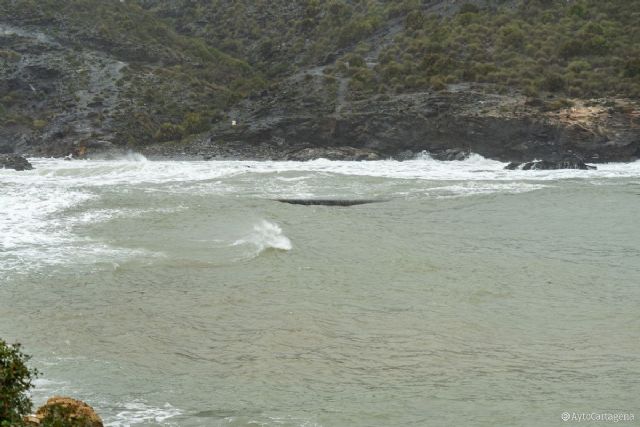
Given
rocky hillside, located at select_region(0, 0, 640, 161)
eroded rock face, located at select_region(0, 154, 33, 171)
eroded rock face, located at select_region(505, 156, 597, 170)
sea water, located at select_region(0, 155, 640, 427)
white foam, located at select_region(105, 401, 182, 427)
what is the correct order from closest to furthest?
1. white foam, located at select_region(105, 401, 182, 427)
2. sea water, located at select_region(0, 155, 640, 427)
3. eroded rock face, located at select_region(505, 156, 597, 170)
4. eroded rock face, located at select_region(0, 154, 33, 171)
5. rocky hillside, located at select_region(0, 0, 640, 161)

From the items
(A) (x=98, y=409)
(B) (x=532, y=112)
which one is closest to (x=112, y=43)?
(B) (x=532, y=112)

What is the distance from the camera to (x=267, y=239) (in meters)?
17.8

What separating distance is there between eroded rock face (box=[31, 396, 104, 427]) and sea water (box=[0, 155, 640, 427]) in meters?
1.32

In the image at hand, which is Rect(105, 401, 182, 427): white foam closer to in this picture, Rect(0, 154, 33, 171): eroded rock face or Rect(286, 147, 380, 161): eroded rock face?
Rect(0, 154, 33, 171): eroded rock face

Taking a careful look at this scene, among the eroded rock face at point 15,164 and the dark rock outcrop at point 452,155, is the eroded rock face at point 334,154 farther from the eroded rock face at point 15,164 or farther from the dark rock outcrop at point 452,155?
the eroded rock face at point 15,164

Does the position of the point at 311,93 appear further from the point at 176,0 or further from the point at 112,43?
the point at 176,0

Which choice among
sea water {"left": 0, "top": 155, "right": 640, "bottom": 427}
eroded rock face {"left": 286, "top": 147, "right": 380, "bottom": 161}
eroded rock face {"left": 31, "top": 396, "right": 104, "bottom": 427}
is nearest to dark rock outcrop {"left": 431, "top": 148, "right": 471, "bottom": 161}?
eroded rock face {"left": 286, "top": 147, "right": 380, "bottom": 161}

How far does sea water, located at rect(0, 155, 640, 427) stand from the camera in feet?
28.5

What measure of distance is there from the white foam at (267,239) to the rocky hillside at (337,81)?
67.4ft

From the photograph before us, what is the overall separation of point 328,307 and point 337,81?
3600 centimetres

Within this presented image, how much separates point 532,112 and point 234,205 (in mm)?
20161

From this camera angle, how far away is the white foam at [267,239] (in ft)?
55.7

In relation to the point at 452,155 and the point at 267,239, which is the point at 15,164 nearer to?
the point at 452,155

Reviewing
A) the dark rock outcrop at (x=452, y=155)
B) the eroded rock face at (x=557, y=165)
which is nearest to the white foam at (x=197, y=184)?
the dark rock outcrop at (x=452, y=155)
